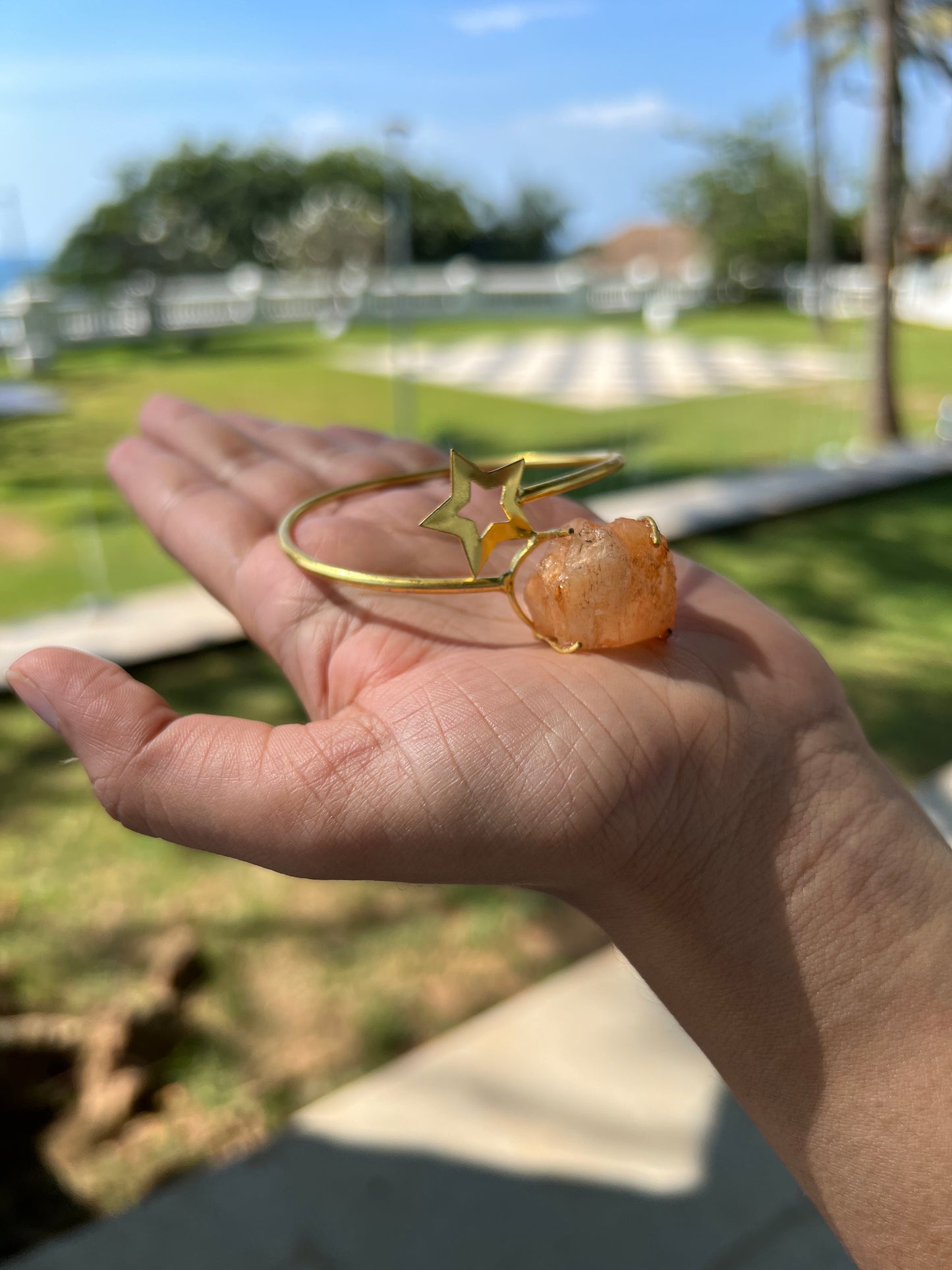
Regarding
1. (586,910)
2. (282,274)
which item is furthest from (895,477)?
(282,274)

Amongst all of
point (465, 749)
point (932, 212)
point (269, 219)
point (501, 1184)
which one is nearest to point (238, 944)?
point (501, 1184)

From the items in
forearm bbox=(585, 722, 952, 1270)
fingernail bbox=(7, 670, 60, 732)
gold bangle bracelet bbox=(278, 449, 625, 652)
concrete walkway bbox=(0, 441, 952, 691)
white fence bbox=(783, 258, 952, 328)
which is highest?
white fence bbox=(783, 258, 952, 328)

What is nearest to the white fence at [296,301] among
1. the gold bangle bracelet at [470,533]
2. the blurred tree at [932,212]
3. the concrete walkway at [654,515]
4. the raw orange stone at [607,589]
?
the concrete walkway at [654,515]

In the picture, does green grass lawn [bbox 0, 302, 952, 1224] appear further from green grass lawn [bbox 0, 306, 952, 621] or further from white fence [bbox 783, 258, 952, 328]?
white fence [bbox 783, 258, 952, 328]

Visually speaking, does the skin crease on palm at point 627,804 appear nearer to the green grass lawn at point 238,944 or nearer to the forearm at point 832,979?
the forearm at point 832,979

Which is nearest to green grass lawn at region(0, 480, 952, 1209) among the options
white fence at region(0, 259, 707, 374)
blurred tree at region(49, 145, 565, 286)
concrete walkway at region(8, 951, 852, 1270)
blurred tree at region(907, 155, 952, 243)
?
concrete walkway at region(8, 951, 852, 1270)

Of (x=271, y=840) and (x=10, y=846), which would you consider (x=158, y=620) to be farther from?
(x=271, y=840)
